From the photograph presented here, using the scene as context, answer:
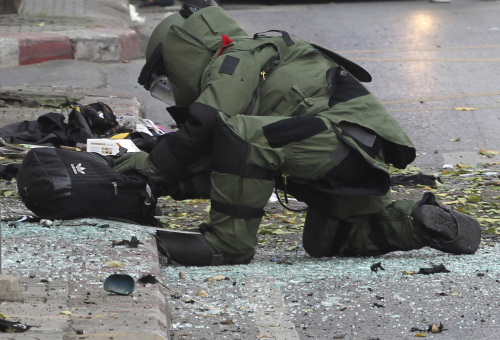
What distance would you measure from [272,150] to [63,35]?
568 cm

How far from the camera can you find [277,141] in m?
3.98

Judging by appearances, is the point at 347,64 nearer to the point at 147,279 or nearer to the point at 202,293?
the point at 202,293

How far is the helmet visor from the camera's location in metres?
4.41

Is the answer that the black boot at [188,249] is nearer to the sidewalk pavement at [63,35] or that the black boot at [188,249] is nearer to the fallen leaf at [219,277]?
the fallen leaf at [219,277]

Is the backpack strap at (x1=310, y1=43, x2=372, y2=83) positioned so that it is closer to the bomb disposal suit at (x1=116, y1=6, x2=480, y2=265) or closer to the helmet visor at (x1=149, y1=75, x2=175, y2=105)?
the bomb disposal suit at (x1=116, y1=6, x2=480, y2=265)

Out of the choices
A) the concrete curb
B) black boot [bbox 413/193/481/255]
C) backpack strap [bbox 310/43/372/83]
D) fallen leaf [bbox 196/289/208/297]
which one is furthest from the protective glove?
the concrete curb

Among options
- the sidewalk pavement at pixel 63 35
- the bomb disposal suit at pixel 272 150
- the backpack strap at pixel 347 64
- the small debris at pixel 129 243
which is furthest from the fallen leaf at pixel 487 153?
the sidewalk pavement at pixel 63 35

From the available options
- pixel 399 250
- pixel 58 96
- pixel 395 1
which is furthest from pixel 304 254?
pixel 395 1

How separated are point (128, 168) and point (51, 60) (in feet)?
16.1

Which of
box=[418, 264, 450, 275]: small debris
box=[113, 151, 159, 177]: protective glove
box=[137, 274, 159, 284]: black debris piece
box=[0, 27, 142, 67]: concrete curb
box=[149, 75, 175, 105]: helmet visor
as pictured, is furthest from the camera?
box=[0, 27, 142, 67]: concrete curb

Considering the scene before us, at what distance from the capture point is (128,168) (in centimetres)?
432

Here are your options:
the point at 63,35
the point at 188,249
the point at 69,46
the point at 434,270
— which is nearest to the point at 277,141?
the point at 188,249

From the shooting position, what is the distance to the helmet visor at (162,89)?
14.5 ft

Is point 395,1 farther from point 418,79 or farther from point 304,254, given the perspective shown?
point 304,254
